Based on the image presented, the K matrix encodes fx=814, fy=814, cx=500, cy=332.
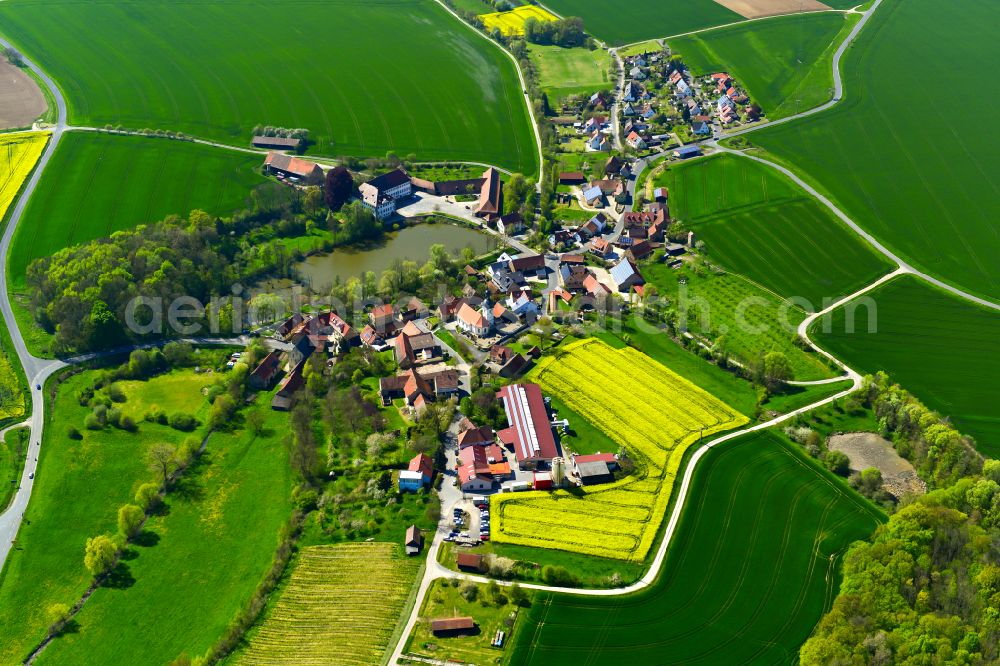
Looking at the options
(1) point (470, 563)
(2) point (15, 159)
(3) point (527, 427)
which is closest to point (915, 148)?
(3) point (527, 427)

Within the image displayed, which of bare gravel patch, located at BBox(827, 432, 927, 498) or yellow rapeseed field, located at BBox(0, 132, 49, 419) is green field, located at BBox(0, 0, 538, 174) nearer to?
yellow rapeseed field, located at BBox(0, 132, 49, 419)

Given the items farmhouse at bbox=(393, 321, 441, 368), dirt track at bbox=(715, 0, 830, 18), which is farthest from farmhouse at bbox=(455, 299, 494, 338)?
dirt track at bbox=(715, 0, 830, 18)

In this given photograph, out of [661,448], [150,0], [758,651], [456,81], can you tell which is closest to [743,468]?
[661,448]

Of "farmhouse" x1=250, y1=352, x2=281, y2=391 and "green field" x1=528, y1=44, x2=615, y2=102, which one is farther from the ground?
"green field" x1=528, y1=44, x2=615, y2=102

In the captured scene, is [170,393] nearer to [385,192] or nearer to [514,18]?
[385,192]

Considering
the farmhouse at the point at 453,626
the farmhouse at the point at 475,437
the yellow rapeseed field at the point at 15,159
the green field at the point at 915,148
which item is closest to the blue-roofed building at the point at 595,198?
the green field at the point at 915,148

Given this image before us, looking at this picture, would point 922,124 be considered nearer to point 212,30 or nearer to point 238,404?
point 238,404
